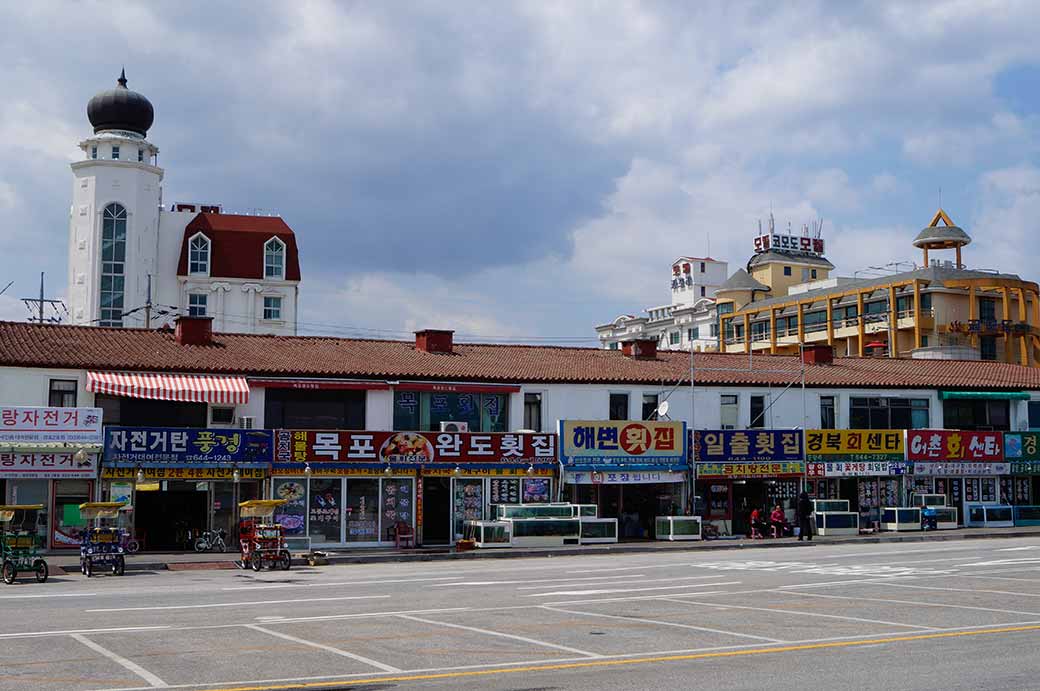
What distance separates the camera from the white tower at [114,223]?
8519 cm

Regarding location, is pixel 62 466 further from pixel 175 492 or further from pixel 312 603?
pixel 312 603

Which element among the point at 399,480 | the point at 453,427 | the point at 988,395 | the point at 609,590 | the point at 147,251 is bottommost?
the point at 609,590

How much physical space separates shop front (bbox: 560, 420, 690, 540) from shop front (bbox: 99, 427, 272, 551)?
11638 millimetres

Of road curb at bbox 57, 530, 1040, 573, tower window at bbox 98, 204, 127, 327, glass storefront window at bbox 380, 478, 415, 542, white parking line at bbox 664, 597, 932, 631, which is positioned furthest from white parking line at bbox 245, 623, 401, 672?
tower window at bbox 98, 204, 127, 327

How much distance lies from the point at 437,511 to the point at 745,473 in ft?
41.4

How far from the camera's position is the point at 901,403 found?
50625mm

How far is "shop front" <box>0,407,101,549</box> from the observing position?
3556cm

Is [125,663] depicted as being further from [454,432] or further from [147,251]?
[147,251]

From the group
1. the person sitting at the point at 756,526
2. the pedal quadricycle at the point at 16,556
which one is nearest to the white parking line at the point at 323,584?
the pedal quadricycle at the point at 16,556

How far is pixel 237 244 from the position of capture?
88.8 m

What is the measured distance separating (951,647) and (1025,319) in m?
84.1

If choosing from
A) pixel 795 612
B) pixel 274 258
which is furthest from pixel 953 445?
pixel 274 258

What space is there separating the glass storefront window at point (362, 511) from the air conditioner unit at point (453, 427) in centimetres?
345

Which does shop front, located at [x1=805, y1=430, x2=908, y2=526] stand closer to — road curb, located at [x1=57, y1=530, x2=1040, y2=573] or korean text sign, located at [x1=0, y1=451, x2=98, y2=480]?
road curb, located at [x1=57, y1=530, x2=1040, y2=573]
